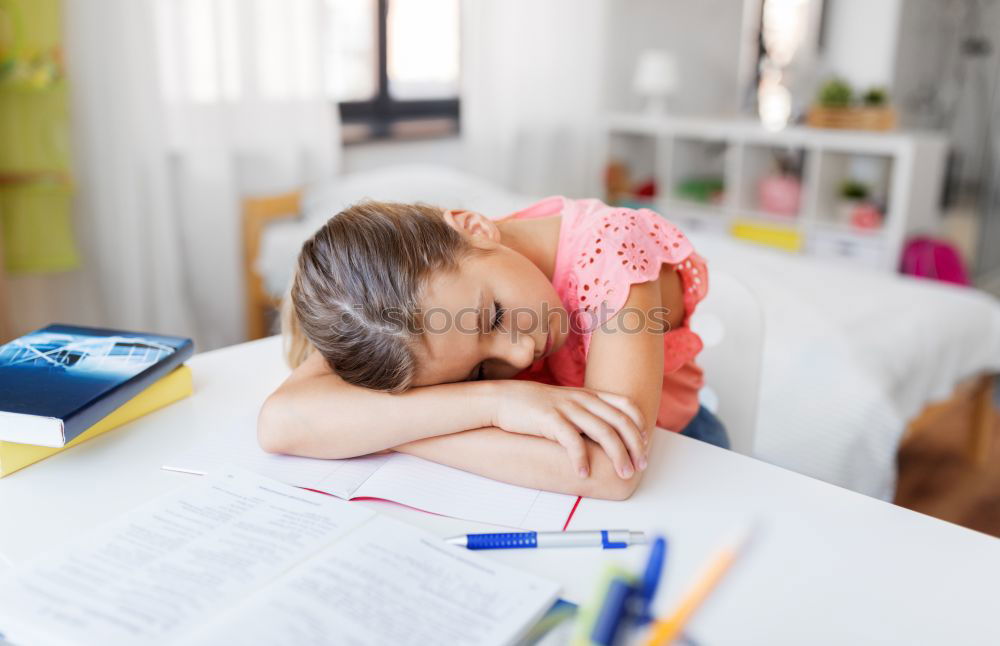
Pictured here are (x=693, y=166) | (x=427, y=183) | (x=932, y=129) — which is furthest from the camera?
(x=932, y=129)

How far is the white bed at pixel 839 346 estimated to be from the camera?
1606 millimetres

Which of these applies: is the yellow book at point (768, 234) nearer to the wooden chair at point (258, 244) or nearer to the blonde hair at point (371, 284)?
the wooden chair at point (258, 244)

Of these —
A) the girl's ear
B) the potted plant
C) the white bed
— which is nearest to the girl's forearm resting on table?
the girl's ear

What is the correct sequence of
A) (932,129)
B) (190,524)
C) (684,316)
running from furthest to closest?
(932,129) < (684,316) < (190,524)

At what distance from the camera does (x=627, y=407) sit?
78 centimetres

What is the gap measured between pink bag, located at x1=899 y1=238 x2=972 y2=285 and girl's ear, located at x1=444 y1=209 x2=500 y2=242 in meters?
2.48

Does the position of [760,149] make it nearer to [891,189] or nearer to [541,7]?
[891,189]

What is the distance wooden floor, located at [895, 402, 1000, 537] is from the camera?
2.07 meters

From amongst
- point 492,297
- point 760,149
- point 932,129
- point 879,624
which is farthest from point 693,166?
point 879,624

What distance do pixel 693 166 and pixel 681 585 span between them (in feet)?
10.9

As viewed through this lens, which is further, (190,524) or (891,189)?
(891,189)

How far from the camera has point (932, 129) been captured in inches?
163

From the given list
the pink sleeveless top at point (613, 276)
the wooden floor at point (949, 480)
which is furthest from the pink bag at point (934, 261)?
the pink sleeveless top at point (613, 276)

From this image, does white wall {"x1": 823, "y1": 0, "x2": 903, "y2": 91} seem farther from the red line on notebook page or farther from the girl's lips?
the red line on notebook page
